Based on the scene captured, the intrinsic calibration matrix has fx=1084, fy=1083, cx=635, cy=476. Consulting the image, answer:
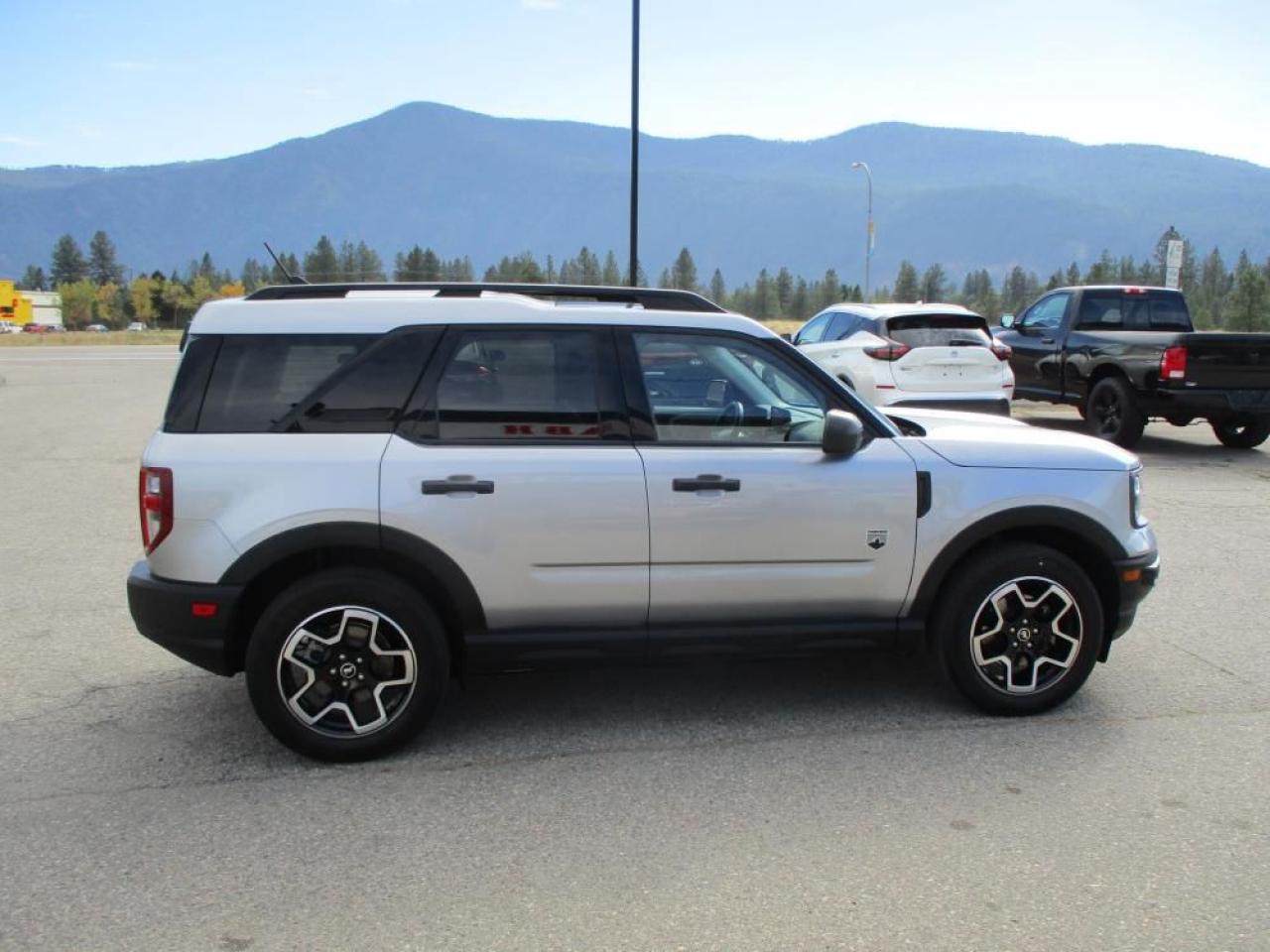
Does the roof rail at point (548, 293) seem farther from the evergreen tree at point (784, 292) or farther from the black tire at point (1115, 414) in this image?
the evergreen tree at point (784, 292)

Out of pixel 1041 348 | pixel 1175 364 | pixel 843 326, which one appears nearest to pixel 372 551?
pixel 843 326

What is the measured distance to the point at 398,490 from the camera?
402 centimetres

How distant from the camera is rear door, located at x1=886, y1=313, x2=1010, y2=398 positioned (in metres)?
12.1

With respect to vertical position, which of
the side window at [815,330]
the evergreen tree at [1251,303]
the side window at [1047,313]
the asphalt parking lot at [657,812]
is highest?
the evergreen tree at [1251,303]

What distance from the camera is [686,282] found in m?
77.0

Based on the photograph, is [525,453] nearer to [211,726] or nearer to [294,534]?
[294,534]

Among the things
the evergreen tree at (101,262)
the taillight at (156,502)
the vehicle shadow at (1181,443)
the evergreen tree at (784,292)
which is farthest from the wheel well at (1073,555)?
the evergreen tree at (101,262)

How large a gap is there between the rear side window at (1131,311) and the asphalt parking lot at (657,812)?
9295 millimetres

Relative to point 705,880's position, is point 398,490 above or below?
above

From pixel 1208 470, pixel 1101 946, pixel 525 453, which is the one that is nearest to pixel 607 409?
pixel 525 453

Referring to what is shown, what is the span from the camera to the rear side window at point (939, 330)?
40.3 feet

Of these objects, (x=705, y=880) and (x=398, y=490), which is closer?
(x=705, y=880)

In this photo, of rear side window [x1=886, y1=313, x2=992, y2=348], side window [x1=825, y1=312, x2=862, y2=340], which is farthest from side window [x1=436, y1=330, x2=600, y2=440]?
side window [x1=825, y1=312, x2=862, y2=340]

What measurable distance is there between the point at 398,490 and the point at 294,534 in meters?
0.41
